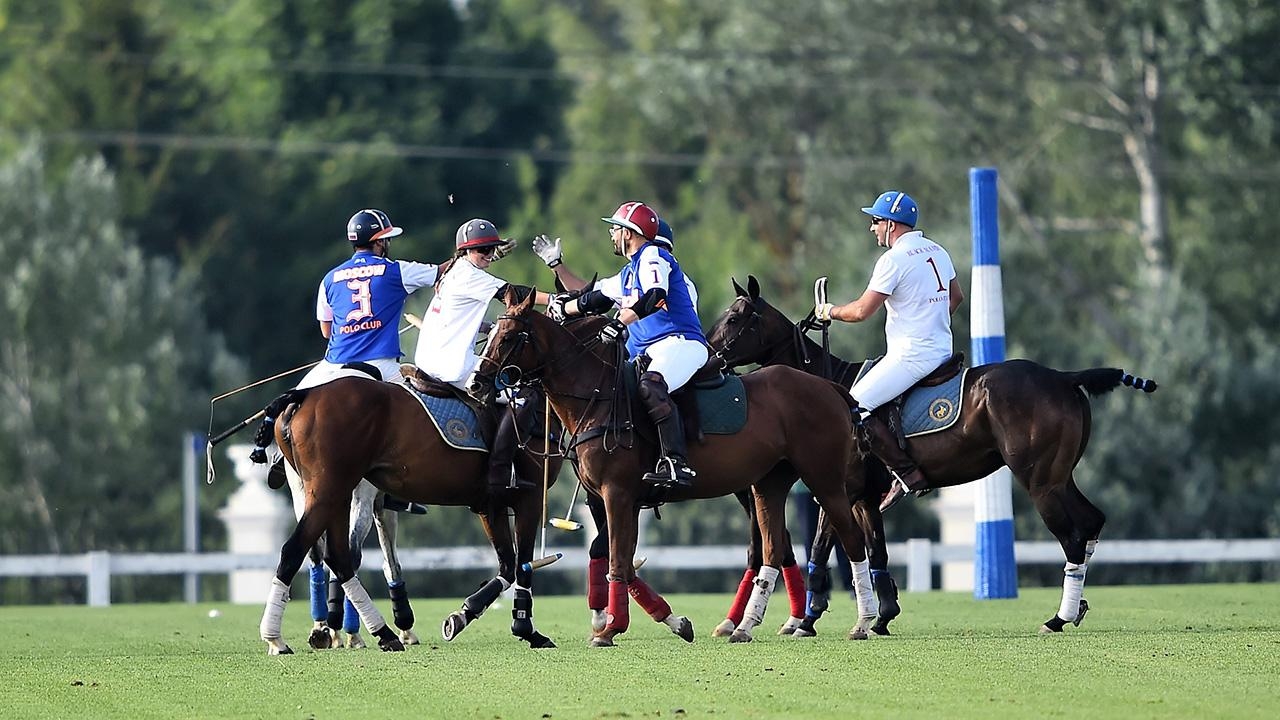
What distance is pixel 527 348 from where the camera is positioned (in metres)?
12.8

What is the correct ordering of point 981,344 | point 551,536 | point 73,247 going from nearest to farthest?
1. point 981,344
2. point 551,536
3. point 73,247

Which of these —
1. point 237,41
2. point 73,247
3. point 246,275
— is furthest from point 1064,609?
point 237,41

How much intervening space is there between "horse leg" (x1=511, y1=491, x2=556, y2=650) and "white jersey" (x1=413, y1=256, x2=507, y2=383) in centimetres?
87

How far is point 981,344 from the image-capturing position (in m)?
17.8

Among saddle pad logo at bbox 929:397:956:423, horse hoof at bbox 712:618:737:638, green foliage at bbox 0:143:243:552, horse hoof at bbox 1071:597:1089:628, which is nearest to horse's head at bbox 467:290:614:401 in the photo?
horse hoof at bbox 712:618:737:638

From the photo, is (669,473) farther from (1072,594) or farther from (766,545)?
(1072,594)

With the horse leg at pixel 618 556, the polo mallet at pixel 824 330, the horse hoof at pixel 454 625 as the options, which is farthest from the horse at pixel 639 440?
the polo mallet at pixel 824 330

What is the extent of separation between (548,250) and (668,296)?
30.4 inches

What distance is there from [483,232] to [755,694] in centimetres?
432

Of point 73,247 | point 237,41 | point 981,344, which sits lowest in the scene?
point 981,344

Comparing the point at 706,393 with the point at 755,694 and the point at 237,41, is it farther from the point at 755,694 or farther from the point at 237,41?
the point at 237,41

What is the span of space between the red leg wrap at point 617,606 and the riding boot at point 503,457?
0.97 m

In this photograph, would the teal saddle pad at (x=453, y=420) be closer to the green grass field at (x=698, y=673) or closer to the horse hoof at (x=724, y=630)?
the green grass field at (x=698, y=673)

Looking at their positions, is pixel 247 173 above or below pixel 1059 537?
above
